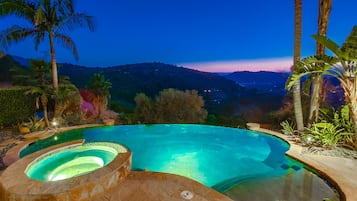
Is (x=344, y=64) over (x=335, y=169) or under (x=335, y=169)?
over

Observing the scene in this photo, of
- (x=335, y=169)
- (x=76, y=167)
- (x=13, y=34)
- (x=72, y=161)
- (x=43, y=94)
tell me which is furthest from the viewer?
(x=13, y=34)

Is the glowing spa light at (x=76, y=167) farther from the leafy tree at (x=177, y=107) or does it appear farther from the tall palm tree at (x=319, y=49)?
the tall palm tree at (x=319, y=49)

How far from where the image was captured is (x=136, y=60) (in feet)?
127

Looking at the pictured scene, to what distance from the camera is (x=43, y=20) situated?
8492mm

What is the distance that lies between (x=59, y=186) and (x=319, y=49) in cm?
796

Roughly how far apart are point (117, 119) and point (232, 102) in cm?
969

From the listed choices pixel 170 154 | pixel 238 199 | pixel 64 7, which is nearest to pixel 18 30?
pixel 64 7

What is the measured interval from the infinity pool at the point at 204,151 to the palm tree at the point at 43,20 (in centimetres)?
399

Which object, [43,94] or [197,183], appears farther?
[43,94]

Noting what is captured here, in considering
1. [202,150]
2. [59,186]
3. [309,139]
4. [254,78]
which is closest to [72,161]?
[59,186]

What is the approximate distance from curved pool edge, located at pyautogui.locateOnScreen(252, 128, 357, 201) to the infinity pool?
0.87ft

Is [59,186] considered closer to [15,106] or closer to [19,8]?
[15,106]

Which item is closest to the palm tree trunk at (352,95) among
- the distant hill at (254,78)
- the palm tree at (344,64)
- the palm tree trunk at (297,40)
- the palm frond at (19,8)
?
the palm tree at (344,64)

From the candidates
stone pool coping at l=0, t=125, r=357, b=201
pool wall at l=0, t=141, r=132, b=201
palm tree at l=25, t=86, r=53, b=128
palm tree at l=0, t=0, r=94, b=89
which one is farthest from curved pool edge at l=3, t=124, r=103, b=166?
palm tree at l=0, t=0, r=94, b=89
